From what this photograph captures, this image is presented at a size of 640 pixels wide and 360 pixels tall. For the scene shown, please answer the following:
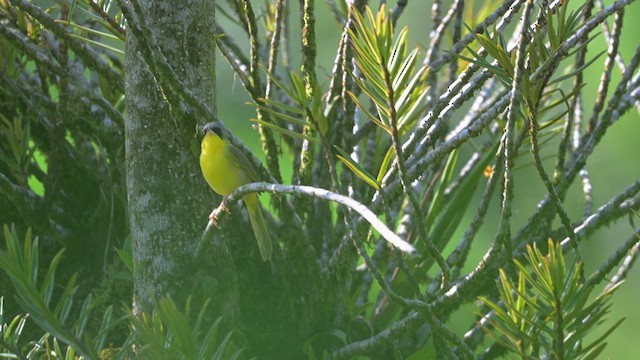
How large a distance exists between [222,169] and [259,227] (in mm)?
410

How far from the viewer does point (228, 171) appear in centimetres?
192

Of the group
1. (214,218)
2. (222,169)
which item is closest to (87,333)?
(214,218)

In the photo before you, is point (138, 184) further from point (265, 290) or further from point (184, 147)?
point (265, 290)

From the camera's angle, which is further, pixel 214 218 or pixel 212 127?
pixel 212 127

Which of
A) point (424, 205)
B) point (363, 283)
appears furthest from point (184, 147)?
point (424, 205)

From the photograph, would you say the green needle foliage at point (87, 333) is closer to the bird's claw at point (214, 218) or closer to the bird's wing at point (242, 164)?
the bird's claw at point (214, 218)

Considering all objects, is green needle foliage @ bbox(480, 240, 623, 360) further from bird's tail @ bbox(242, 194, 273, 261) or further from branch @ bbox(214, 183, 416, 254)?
bird's tail @ bbox(242, 194, 273, 261)

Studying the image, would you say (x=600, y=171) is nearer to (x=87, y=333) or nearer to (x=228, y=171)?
(x=228, y=171)

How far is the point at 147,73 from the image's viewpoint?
4.17ft

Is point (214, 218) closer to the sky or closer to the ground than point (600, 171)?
closer to the sky

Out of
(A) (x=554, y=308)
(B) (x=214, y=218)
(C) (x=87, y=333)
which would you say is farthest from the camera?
(B) (x=214, y=218)

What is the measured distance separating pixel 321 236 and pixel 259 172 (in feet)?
0.96

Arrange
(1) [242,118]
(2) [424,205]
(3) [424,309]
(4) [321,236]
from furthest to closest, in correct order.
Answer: (1) [242,118] → (2) [424,205] → (4) [321,236] → (3) [424,309]

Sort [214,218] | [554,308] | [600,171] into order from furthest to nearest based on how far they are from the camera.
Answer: [600,171] < [214,218] < [554,308]
